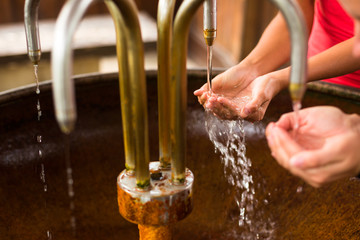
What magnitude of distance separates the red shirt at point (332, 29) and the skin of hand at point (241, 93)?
1.05 feet

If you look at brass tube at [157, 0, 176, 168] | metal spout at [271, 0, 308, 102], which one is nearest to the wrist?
brass tube at [157, 0, 176, 168]

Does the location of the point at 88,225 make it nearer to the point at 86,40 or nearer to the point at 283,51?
the point at 283,51

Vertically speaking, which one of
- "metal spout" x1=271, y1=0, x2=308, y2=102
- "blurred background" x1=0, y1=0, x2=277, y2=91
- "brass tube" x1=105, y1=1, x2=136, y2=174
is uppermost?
"metal spout" x1=271, y1=0, x2=308, y2=102

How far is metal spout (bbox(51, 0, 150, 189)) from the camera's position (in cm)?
41

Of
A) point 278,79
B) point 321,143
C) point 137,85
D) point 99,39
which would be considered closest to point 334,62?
point 278,79

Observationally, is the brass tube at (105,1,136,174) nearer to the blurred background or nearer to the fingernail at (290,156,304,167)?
the fingernail at (290,156,304,167)

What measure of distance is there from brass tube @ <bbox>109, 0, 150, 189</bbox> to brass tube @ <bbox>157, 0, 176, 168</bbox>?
0.22 ft

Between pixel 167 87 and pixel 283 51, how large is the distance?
58 cm

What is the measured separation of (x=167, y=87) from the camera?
2.15ft

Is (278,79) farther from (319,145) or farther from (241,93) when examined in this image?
(319,145)

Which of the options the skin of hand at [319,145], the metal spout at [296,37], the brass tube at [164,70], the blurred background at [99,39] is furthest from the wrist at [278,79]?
the blurred background at [99,39]

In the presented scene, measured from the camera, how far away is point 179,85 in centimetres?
60

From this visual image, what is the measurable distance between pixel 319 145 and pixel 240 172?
37 cm

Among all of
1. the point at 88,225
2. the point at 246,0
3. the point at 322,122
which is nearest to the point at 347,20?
the point at 322,122
